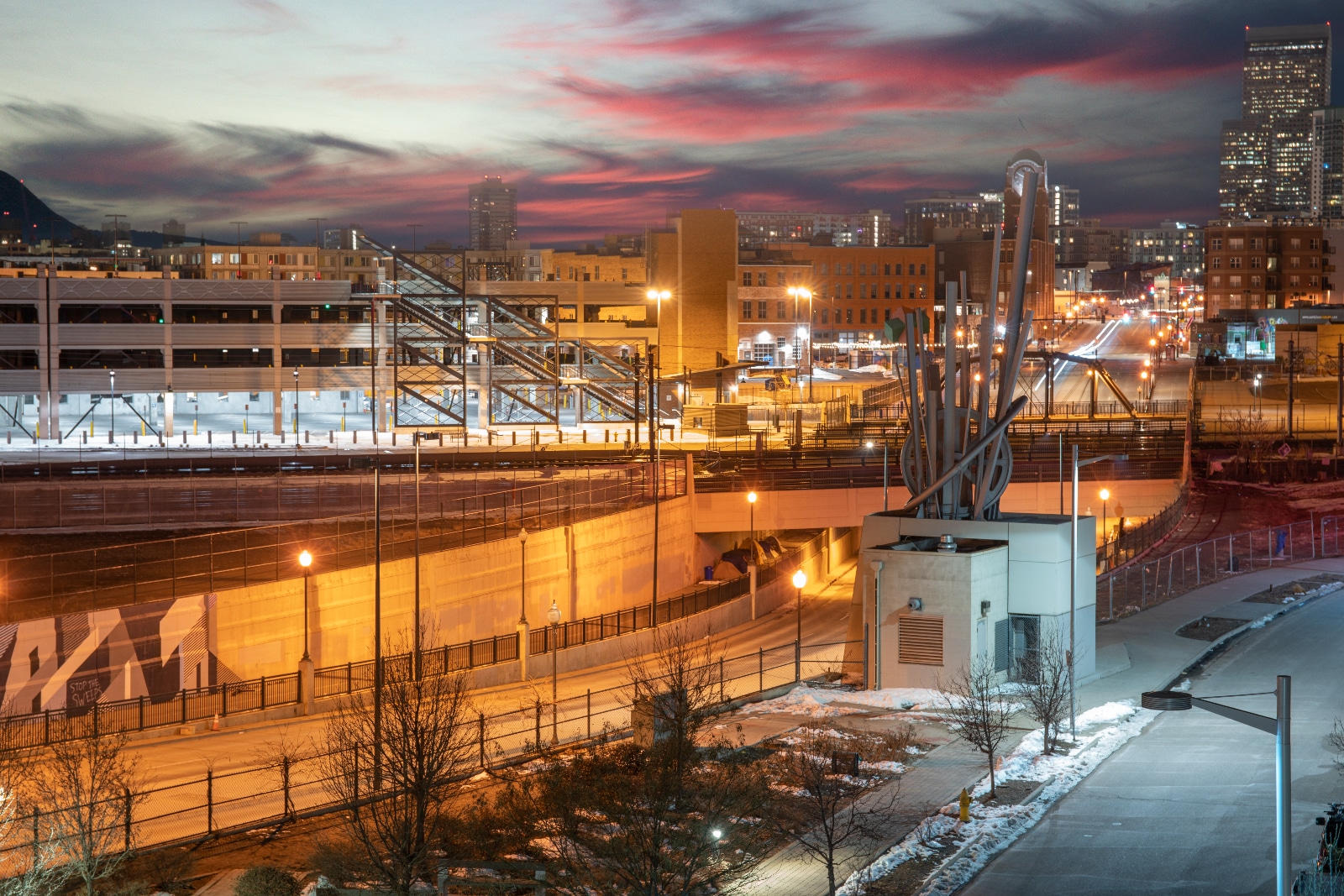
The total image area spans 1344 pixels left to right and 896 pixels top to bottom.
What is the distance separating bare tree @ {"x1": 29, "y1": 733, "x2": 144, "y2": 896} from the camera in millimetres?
19234

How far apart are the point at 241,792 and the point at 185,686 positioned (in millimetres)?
10082

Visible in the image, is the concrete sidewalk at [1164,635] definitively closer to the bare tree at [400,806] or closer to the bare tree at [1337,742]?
the bare tree at [1337,742]

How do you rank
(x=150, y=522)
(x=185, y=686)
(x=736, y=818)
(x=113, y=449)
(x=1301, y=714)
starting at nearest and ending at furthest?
(x=736, y=818), (x=1301, y=714), (x=185, y=686), (x=150, y=522), (x=113, y=449)

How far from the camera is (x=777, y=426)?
80375 millimetres

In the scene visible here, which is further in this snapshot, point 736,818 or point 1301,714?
point 1301,714

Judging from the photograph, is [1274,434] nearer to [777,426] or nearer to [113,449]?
[777,426]

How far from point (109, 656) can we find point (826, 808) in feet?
65.6

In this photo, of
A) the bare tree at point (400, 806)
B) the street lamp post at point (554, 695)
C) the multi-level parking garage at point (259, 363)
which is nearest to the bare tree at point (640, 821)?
the bare tree at point (400, 806)

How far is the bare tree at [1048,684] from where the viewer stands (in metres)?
25.5

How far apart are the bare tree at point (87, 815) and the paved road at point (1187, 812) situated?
40.9 ft

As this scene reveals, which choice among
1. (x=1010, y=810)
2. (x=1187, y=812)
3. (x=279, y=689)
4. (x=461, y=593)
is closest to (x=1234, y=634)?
(x=1187, y=812)

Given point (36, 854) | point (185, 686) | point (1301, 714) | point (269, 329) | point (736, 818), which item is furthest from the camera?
point (269, 329)

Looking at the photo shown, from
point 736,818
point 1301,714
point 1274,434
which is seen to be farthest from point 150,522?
point 1274,434

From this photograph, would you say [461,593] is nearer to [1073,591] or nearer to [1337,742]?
[1073,591]
